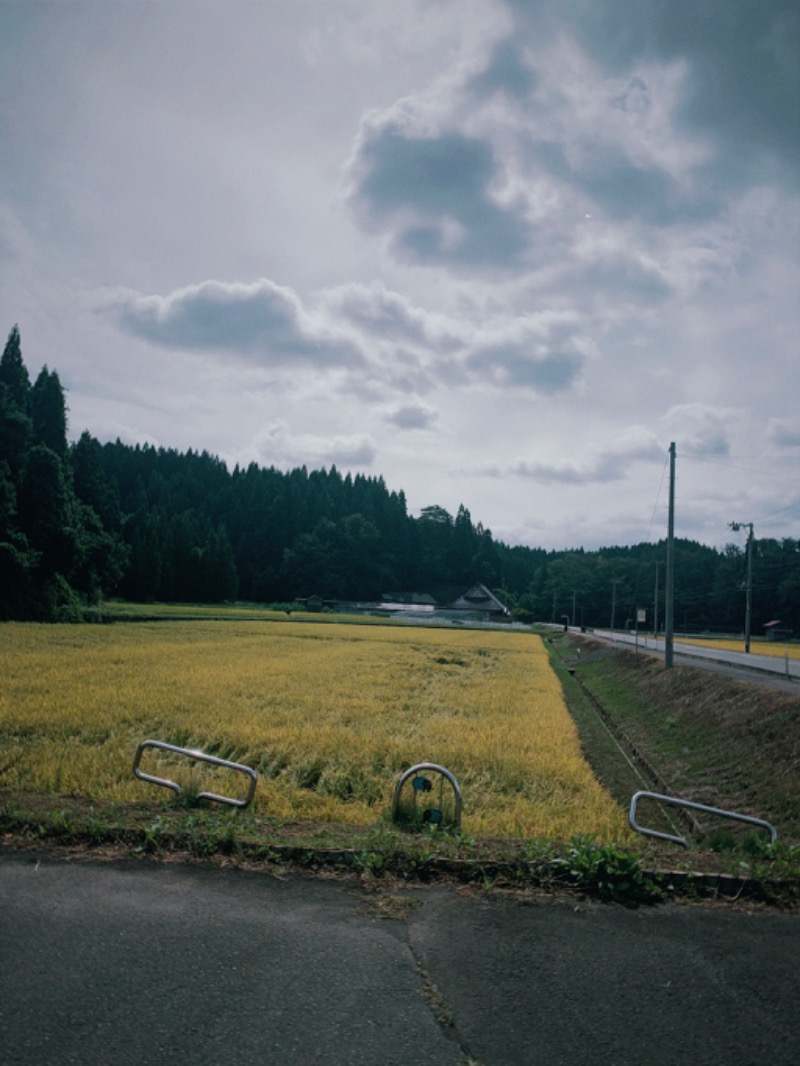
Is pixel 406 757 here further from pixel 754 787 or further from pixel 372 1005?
pixel 372 1005

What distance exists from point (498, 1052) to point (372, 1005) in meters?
0.69

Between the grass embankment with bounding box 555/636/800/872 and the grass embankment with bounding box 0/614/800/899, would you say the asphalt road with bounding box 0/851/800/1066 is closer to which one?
the grass embankment with bounding box 0/614/800/899

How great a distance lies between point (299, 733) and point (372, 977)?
27.6ft

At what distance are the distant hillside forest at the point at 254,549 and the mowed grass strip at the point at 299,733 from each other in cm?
2229

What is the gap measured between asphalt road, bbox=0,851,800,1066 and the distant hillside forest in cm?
4116

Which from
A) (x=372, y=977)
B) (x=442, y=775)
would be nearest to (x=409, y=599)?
(x=442, y=775)

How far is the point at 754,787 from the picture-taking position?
11422 millimetres

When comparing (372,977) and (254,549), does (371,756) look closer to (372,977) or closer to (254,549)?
(372,977)

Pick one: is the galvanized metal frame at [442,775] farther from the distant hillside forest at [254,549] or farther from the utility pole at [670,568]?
the distant hillside forest at [254,549]

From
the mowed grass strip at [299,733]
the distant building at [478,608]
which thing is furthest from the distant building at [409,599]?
the mowed grass strip at [299,733]

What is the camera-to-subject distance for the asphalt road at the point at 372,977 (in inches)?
123

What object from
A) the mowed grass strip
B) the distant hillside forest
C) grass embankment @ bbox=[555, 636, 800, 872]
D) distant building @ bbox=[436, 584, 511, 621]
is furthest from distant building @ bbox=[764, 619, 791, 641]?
the mowed grass strip

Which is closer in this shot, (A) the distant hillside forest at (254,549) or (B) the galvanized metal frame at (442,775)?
(B) the galvanized metal frame at (442,775)

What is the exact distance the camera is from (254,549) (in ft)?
362
